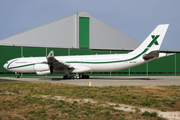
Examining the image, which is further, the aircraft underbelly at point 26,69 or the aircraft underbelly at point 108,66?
the aircraft underbelly at point 26,69

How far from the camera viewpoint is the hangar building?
3678 cm

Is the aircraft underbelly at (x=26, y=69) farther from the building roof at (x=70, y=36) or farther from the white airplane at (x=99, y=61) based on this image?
the building roof at (x=70, y=36)

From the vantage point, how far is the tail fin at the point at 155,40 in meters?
24.1

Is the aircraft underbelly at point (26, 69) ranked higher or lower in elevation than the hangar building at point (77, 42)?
lower

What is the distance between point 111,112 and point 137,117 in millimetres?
1016

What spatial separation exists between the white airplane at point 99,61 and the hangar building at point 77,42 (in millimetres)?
7018

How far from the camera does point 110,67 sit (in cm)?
2683

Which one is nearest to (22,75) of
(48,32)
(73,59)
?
(48,32)

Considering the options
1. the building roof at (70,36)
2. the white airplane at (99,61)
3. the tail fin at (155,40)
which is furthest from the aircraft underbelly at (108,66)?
the building roof at (70,36)

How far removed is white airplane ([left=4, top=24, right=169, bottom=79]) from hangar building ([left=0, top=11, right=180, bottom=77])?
23.0ft

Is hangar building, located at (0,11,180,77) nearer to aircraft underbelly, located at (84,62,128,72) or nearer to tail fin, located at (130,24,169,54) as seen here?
aircraft underbelly, located at (84,62,128,72)

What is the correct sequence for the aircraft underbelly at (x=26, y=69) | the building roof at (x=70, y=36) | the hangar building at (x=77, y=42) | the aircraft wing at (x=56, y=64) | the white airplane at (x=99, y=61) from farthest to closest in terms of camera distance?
1. the hangar building at (x=77, y=42)
2. the building roof at (x=70, y=36)
3. the aircraft underbelly at (x=26, y=69)
4. the aircraft wing at (x=56, y=64)
5. the white airplane at (x=99, y=61)

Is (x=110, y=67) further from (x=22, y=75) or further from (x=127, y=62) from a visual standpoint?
(x=22, y=75)

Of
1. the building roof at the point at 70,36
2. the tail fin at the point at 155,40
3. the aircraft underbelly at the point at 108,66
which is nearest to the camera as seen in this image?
the tail fin at the point at 155,40
